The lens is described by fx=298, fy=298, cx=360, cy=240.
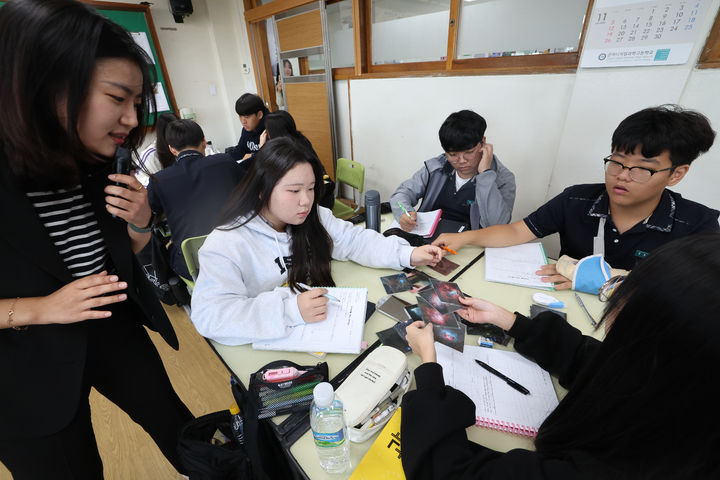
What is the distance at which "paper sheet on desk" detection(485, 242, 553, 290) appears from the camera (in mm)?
1194

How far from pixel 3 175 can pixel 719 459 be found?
1.35 metres

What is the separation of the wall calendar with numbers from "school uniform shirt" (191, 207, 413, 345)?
1590 millimetres

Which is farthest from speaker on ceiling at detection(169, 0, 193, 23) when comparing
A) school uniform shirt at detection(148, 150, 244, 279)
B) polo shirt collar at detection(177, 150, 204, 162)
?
school uniform shirt at detection(148, 150, 244, 279)

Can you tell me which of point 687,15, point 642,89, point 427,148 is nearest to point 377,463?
point 642,89

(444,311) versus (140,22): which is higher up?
(140,22)

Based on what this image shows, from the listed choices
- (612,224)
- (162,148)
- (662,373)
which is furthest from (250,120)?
(662,373)

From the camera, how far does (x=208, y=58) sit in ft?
15.1

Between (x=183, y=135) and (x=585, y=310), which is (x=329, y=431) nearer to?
(x=585, y=310)

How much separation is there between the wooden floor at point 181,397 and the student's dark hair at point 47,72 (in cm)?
142

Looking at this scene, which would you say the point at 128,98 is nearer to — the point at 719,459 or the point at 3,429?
the point at 3,429

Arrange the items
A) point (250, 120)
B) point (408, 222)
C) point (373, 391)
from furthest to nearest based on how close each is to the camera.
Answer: point (250, 120)
point (408, 222)
point (373, 391)

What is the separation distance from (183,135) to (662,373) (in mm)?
2505

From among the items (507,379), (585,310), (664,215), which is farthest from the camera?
(664,215)

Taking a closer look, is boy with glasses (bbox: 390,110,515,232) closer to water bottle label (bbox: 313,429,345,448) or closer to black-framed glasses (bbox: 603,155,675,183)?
black-framed glasses (bbox: 603,155,675,183)
